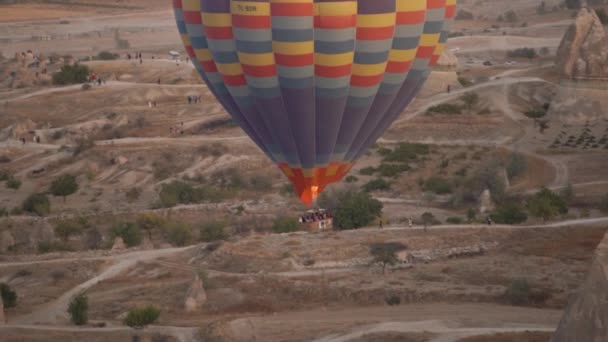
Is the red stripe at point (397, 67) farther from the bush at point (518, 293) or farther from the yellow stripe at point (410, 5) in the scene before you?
the bush at point (518, 293)

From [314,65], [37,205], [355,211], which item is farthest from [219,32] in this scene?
[37,205]

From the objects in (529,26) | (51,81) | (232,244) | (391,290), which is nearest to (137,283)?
(232,244)

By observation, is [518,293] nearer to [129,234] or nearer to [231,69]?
[231,69]

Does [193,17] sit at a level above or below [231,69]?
above

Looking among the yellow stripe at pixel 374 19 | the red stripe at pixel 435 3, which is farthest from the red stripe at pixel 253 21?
the red stripe at pixel 435 3

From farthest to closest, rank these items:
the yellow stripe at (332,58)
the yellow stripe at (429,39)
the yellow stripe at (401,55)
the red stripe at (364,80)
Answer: the yellow stripe at (429,39)
the yellow stripe at (401,55)
the red stripe at (364,80)
the yellow stripe at (332,58)

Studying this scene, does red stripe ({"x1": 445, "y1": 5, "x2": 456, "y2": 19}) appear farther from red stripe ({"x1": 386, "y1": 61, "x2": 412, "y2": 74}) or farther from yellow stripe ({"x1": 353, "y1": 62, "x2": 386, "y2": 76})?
yellow stripe ({"x1": 353, "y1": 62, "x2": 386, "y2": 76})
